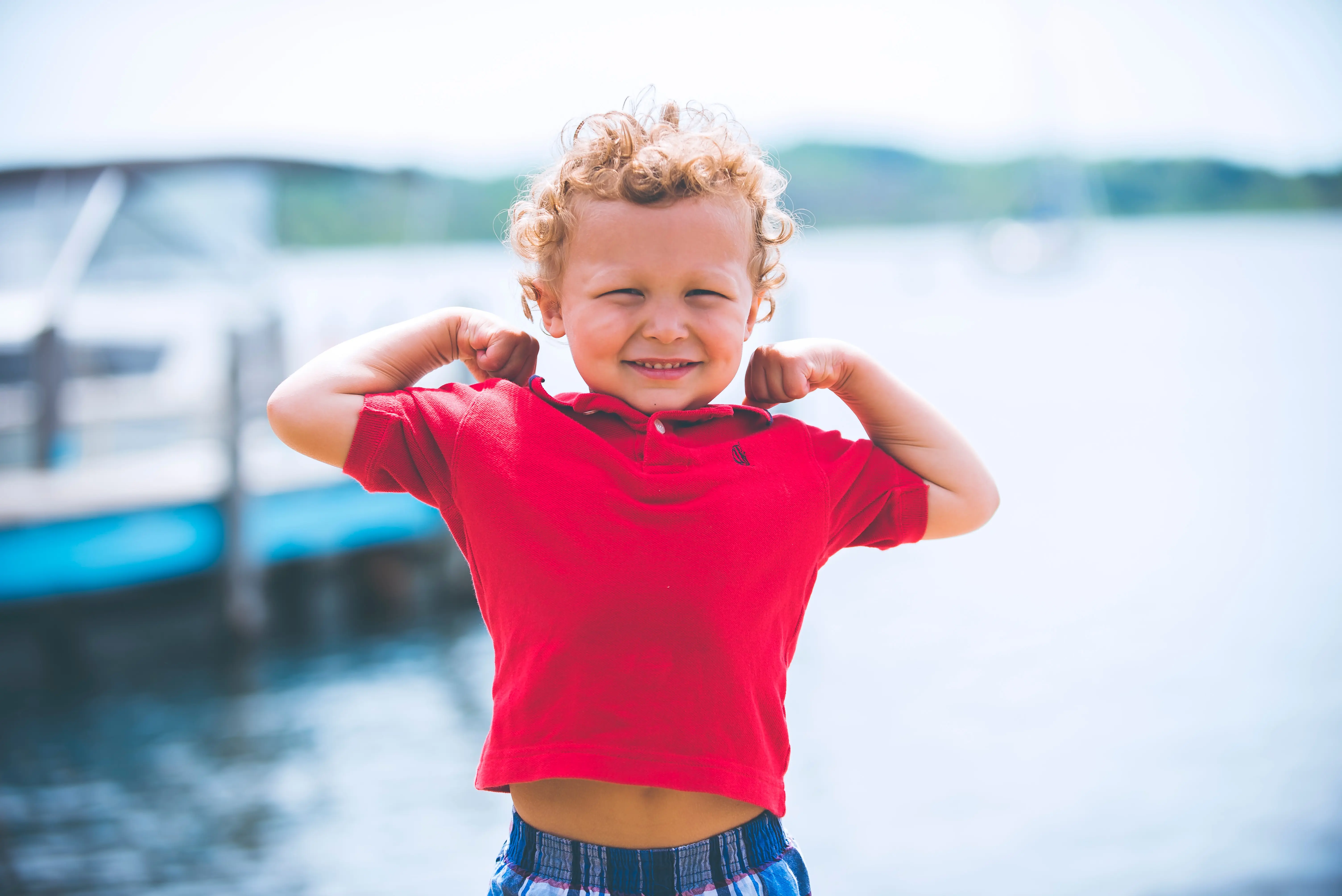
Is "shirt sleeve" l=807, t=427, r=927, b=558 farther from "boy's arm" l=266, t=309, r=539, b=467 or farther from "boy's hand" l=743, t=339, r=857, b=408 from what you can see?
"boy's arm" l=266, t=309, r=539, b=467

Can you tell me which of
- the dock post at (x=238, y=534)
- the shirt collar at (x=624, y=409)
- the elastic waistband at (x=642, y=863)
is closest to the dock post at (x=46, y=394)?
the dock post at (x=238, y=534)

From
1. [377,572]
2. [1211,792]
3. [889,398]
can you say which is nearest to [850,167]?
[377,572]

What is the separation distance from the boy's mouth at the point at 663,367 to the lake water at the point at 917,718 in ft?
4.03

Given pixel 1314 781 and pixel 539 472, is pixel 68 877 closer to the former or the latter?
pixel 539 472

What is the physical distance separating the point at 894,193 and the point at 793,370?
196 feet

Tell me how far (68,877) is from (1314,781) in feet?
20.7

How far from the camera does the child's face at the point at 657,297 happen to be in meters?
1.45

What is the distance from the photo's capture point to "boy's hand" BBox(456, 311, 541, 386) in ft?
5.15

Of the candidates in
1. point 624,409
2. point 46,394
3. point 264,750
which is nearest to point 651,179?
point 624,409

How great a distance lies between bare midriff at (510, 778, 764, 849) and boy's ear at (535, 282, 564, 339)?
2.17ft

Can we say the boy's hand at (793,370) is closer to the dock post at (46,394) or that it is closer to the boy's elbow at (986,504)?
the boy's elbow at (986,504)

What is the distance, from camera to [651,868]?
1393 millimetres

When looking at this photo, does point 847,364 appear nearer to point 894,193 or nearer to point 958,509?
point 958,509

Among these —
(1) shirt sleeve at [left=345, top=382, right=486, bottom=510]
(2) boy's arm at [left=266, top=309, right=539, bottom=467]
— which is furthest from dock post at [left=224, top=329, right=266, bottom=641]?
(1) shirt sleeve at [left=345, top=382, right=486, bottom=510]
